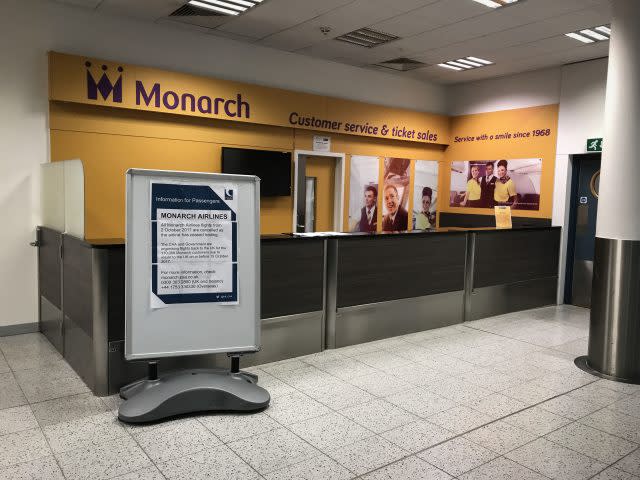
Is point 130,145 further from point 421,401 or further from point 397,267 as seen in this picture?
point 421,401

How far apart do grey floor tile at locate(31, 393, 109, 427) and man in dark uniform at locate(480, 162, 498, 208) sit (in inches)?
255

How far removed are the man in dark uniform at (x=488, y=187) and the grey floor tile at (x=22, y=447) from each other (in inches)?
273

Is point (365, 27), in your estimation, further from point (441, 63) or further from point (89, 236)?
point (89, 236)

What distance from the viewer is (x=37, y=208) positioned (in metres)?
5.35

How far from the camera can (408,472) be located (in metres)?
2.70

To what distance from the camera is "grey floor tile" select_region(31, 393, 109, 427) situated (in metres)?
3.24

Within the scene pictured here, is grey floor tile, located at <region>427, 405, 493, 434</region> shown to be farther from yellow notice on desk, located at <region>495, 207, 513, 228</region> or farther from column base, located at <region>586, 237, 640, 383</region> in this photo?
yellow notice on desk, located at <region>495, 207, 513, 228</region>

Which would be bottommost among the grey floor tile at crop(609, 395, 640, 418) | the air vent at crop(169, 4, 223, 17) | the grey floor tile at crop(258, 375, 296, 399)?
the grey floor tile at crop(609, 395, 640, 418)

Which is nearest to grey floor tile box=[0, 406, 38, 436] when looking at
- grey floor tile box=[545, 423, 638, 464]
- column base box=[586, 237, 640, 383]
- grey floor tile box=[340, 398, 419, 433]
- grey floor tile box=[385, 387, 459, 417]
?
grey floor tile box=[340, 398, 419, 433]

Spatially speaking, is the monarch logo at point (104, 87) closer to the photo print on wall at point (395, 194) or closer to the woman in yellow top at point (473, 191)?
the photo print on wall at point (395, 194)

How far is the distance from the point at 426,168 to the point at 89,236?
17.6 feet

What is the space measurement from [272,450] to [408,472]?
735mm

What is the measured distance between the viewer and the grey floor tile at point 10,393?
3.45 meters

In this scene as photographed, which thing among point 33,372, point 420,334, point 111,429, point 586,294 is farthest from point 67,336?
point 586,294
